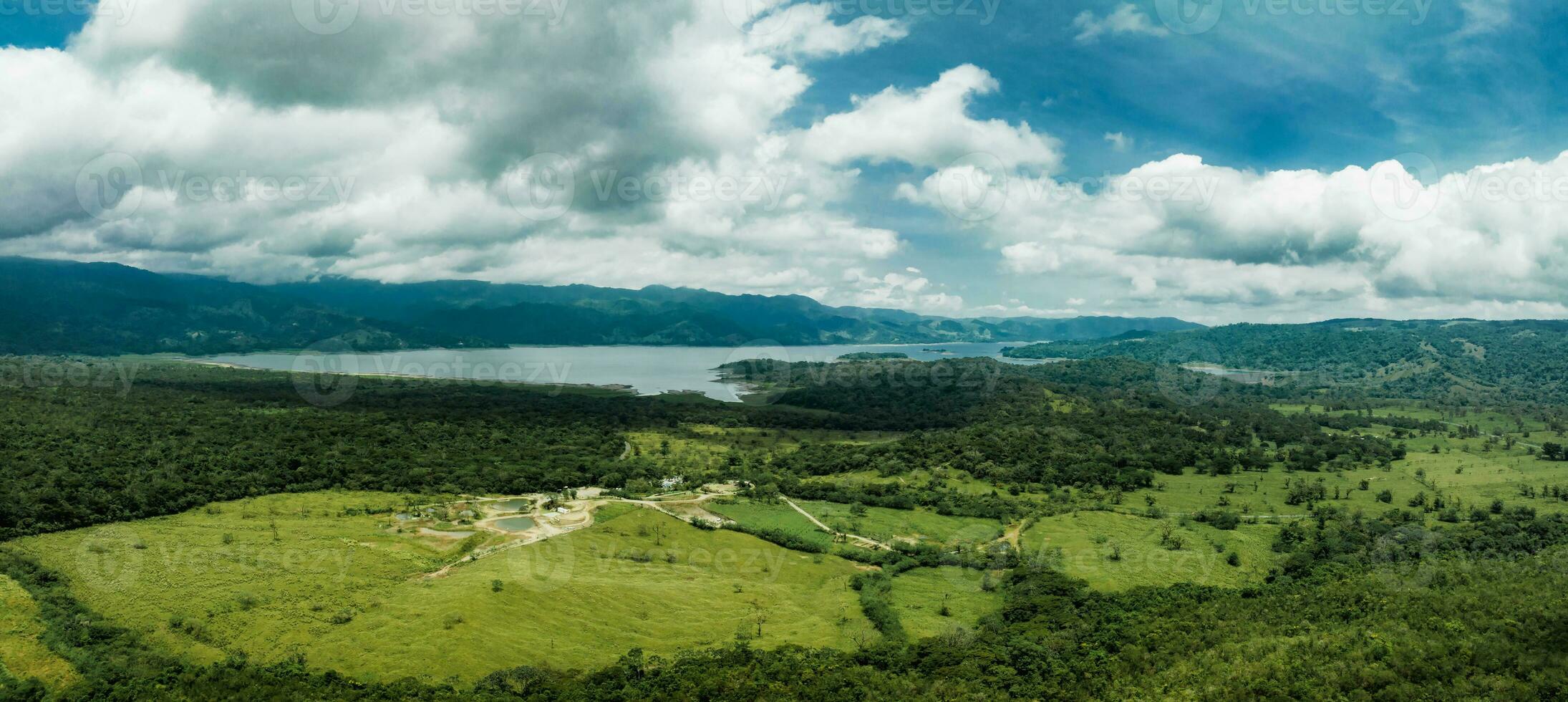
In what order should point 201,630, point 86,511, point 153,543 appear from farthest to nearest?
point 86,511 → point 153,543 → point 201,630

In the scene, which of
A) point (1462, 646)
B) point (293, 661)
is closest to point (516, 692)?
point (293, 661)

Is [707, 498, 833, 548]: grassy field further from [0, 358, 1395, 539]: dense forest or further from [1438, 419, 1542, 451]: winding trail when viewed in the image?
[1438, 419, 1542, 451]: winding trail

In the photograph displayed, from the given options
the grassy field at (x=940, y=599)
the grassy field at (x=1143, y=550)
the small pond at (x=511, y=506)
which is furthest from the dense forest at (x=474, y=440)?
the grassy field at (x=940, y=599)

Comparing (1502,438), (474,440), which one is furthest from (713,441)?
(1502,438)

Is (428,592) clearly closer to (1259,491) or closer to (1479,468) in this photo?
(1259,491)

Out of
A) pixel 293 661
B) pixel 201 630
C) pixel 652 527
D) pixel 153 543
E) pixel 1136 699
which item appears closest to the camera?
pixel 1136 699

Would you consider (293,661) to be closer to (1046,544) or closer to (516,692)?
(516,692)
